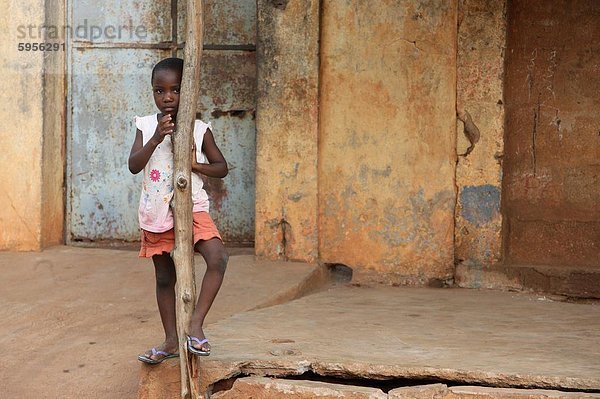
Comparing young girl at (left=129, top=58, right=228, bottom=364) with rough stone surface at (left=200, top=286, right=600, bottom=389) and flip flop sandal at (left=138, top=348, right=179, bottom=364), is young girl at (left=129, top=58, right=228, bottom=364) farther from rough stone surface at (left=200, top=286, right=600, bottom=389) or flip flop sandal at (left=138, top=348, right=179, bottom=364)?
rough stone surface at (left=200, top=286, right=600, bottom=389)

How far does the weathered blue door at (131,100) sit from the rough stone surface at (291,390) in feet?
9.69

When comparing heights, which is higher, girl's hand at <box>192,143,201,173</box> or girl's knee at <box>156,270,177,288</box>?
girl's hand at <box>192,143,201,173</box>

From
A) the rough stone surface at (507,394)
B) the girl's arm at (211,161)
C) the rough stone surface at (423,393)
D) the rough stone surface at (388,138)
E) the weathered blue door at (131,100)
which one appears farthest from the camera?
the weathered blue door at (131,100)

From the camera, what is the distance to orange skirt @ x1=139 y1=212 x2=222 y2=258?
4.28 m

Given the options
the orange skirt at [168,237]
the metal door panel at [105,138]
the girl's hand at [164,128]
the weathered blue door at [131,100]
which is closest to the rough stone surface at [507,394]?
the orange skirt at [168,237]

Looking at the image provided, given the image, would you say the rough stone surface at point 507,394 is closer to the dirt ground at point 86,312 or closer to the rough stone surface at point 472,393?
Answer: the rough stone surface at point 472,393

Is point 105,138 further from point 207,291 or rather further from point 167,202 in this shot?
point 207,291

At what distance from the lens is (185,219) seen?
13.7 feet

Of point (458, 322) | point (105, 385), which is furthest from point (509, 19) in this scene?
point (105, 385)

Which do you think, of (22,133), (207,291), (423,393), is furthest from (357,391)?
(22,133)

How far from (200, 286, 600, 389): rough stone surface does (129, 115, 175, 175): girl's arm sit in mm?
844

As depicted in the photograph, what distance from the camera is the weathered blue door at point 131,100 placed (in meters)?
7.07
